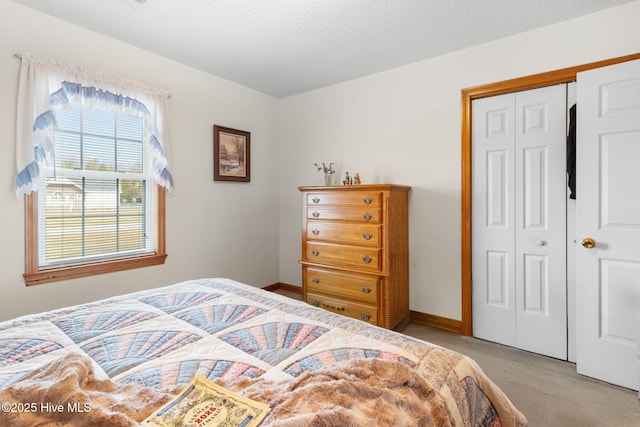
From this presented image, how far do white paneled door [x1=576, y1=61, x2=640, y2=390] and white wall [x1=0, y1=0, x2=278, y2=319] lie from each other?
3142mm

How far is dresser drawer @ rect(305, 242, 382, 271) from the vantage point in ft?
9.14

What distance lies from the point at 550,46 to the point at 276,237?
11.1ft

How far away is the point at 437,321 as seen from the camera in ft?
9.90

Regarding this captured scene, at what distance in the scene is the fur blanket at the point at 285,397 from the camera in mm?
751

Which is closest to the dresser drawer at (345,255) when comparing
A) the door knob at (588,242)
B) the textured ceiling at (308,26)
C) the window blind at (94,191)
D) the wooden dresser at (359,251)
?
the wooden dresser at (359,251)

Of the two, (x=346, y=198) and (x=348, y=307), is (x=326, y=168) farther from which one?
(x=348, y=307)

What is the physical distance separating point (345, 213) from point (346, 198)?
0.46 ft

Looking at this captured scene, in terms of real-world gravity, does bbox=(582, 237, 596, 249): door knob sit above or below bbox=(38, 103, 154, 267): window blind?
below

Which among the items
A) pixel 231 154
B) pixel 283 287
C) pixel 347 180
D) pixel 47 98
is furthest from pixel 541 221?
pixel 47 98

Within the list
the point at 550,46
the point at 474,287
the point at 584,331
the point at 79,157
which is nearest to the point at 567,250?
the point at 584,331

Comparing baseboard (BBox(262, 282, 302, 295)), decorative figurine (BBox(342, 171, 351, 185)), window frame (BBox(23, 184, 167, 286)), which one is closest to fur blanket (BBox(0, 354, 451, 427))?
window frame (BBox(23, 184, 167, 286))

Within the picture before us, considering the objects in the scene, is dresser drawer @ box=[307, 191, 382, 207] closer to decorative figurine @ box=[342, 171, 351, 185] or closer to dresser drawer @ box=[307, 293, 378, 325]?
decorative figurine @ box=[342, 171, 351, 185]

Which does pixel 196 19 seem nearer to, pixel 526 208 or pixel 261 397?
pixel 261 397

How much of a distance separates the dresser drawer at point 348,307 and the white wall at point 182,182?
1104mm
